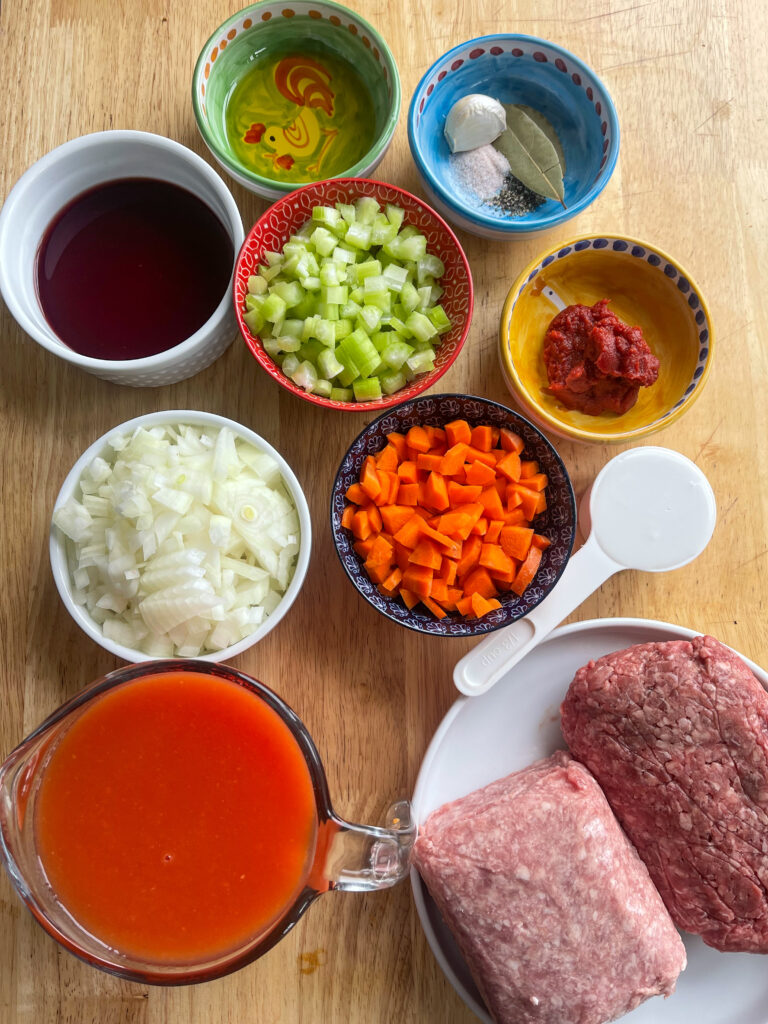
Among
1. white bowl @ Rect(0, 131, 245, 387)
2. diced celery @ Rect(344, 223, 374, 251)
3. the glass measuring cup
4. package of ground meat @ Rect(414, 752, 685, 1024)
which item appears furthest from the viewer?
diced celery @ Rect(344, 223, 374, 251)

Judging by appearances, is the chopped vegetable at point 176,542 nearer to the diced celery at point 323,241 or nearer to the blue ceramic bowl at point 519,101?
the diced celery at point 323,241

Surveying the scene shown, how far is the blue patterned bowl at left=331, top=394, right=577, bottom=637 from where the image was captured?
169cm

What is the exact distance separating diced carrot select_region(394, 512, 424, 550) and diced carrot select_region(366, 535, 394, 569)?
1.2 inches

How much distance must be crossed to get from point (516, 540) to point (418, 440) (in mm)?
308

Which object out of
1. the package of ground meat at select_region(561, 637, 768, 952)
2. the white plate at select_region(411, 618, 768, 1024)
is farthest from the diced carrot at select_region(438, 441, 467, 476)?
the package of ground meat at select_region(561, 637, 768, 952)

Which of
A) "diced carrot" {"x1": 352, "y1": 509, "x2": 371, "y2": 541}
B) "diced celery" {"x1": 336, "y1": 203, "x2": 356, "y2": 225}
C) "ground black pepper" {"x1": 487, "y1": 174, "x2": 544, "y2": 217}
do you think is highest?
"ground black pepper" {"x1": 487, "y1": 174, "x2": 544, "y2": 217}

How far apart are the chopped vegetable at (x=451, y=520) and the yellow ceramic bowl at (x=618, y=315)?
0.57ft

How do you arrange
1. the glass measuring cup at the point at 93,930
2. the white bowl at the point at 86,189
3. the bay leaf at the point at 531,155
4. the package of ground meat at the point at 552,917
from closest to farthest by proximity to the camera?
the glass measuring cup at the point at 93,930 → the package of ground meat at the point at 552,917 → the white bowl at the point at 86,189 → the bay leaf at the point at 531,155

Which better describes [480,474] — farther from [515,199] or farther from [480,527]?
[515,199]

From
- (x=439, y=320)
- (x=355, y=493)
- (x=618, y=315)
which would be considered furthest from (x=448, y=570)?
→ (x=618, y=315)

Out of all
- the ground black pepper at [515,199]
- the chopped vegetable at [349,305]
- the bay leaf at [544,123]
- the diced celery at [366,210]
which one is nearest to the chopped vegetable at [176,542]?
the chopped vegetable at [349,305]

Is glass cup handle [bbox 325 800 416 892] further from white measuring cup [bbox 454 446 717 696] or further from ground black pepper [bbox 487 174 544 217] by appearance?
ground black pepper [bbox 487 174 544 217]

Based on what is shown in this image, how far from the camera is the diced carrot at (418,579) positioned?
67.0 inches

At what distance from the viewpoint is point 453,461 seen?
1729mm
